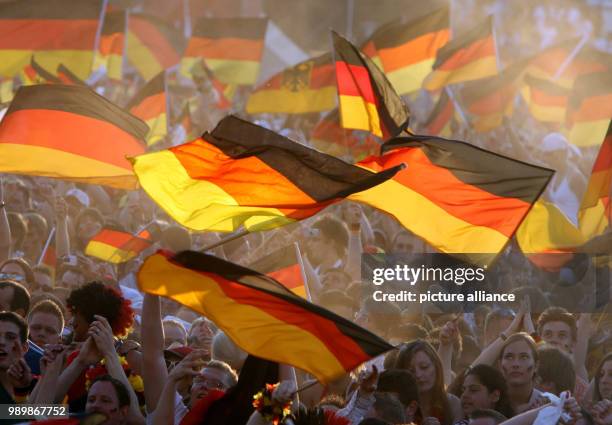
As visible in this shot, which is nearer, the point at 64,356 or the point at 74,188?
the point at 64,356

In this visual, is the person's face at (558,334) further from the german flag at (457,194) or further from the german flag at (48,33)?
the german flag at (48,33)

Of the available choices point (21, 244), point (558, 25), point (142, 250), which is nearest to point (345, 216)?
point (142, 250)

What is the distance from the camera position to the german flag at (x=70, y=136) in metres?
8.43

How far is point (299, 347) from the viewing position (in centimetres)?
520

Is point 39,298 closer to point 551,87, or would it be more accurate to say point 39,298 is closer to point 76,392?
point 76,392

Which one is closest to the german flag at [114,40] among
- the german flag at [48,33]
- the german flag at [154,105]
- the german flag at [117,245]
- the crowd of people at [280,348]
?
the german flag at [48,33]

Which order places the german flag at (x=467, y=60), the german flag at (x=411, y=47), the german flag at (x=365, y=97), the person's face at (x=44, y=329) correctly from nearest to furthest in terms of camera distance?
the person's face at (x=44, y=329), the german flag at (x=365, y=97), the german flag at (x=467, y=60), the german flag at (x=411, y=47)

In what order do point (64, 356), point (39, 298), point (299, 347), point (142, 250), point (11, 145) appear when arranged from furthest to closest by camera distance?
1. point (142, 250)
2. point (11, 145)
3. point (39, 298)
4. point (64, 356)
5. point (299, 347)

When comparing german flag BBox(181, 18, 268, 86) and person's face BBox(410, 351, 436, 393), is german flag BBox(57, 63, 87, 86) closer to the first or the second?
german flag BBox(181, 18, 268, 86)

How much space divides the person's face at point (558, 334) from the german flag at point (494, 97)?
776 cm

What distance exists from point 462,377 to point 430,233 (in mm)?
783

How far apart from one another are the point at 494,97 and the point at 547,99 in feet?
2.37

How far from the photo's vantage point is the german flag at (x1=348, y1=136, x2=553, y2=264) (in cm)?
694

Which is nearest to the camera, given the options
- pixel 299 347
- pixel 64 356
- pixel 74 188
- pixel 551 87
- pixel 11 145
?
pixel 299 347
